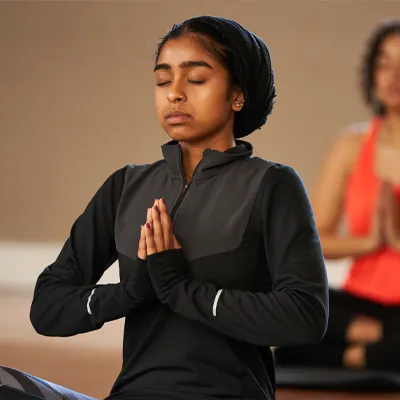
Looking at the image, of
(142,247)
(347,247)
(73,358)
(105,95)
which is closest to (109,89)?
(105,95)

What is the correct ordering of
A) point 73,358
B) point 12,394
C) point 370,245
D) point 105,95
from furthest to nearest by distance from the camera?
point 105,95, point 73,358, point 370,245, point 12,394

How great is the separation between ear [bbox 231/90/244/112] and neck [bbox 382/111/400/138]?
1729 mm

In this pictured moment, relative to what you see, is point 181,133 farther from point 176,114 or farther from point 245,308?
point 245,308

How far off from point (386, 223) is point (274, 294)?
1670 mm

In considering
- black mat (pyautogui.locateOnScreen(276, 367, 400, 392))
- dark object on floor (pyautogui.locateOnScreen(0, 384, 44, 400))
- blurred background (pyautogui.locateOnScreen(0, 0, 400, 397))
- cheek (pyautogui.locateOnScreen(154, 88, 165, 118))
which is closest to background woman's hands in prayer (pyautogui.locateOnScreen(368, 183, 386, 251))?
black mat (pyautogui.locateOnScreen(276, 367, 400, 392))

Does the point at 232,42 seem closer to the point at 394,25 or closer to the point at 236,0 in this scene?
the point at 394,25

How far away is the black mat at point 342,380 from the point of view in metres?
2.88

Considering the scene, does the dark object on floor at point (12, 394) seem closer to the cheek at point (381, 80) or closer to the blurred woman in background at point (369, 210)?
the blurred woman in background at point (369, 210)

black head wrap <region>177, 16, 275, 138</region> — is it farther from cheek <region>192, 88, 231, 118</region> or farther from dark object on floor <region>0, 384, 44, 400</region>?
dark object on floor <region>0, 384, 44, 400</region>

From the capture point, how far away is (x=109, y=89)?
6.54 m

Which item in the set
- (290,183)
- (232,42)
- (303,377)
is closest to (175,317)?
(290,183)

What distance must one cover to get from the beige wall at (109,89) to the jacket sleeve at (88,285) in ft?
16.7

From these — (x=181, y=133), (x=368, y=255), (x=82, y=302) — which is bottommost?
(x=368, y=255)

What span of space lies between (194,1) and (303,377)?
13.2 ft
